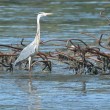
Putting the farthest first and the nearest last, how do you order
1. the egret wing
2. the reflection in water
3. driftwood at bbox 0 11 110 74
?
the egret wing → driftwood at bbox 0 11 110 74 → the reflection in water

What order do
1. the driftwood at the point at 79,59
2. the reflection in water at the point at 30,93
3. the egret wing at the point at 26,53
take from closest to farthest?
the reflection in water at the point at 30,93 < the driftwood at the point at 79,59 < the egret wing at the point at 26,53

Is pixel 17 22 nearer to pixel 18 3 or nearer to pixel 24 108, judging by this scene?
pixel 18 3

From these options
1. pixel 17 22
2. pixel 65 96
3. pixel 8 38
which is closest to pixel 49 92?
pixel 65 96

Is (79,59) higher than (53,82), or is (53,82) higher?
(79,59)

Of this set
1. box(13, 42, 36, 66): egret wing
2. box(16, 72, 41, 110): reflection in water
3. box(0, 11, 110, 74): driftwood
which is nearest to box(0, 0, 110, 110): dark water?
box(16, 72, 41, 110): reflection in water

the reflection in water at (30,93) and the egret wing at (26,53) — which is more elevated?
the egret wing at (26,53)

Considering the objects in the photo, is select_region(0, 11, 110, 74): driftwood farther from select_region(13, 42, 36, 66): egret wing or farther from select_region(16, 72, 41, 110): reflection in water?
select_region(16, 72, 41, 110): reflection in water

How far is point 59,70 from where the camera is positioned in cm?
1591

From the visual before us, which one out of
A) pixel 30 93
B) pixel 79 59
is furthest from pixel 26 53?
pixel 30 93

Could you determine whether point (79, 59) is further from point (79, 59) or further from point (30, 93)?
point (30, 93)

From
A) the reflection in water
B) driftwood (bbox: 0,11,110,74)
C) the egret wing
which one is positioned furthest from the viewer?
the egret wing

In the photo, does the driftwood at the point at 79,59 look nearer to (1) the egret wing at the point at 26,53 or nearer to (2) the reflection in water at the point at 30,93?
(1) the egret wing at the point at 26,53

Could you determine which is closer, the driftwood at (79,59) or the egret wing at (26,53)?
the driftwood at (79,59)

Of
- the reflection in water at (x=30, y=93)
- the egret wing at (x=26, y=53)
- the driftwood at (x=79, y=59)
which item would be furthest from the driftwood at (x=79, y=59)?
the reflection in water at (x=30, y=93)
